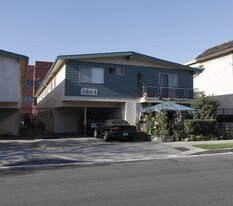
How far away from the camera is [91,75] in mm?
26234

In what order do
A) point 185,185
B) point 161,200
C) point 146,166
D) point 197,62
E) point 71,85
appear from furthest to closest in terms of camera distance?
point 197,62
point 71,85
point 146,166
point 185,185
point 161,200

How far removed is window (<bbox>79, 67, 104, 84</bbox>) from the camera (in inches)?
1017

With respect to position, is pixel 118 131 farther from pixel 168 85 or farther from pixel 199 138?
pixel 168 85

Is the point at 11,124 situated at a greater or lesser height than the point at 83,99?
lesser

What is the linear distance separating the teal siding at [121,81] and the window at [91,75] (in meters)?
0.24

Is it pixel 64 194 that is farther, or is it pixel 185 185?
pixel 185 185

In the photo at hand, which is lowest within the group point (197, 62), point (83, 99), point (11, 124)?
point (11, 124)

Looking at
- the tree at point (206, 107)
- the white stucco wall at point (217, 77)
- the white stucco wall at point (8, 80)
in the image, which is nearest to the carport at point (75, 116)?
the white stucco wall at point (8, 80)

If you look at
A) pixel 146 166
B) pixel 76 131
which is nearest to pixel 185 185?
pixel 146 166

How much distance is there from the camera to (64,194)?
731 centimetres

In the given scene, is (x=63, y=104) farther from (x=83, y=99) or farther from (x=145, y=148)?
(x=145, y=148)

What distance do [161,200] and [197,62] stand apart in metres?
30.7

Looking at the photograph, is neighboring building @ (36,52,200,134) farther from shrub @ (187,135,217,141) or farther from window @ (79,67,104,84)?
shrub @ (187,135,217,141)

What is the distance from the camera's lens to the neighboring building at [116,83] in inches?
1009
